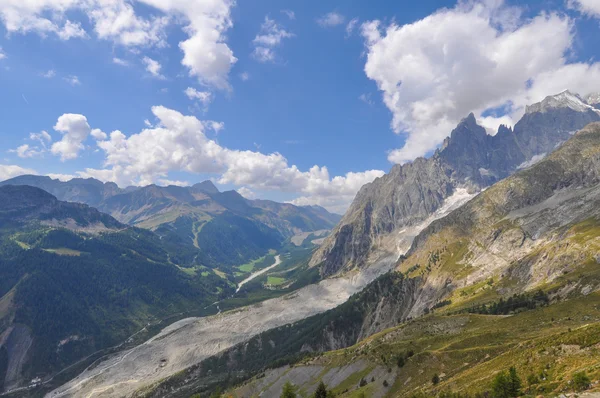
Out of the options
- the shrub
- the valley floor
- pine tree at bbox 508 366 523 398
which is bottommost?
the valley floor

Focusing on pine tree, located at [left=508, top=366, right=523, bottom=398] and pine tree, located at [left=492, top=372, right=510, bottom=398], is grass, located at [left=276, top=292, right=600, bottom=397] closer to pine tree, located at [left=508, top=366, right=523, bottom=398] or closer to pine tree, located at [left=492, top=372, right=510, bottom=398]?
pine tree, located at [left=508, top=366, right=523, bottom=398]

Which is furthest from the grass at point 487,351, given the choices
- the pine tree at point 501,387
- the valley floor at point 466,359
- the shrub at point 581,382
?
the pine tree at point 501,387

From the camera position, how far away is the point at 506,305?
163m

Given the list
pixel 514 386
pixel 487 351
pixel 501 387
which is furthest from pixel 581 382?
pixel 487 351

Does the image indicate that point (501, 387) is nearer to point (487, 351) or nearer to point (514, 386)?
point (514, 386)

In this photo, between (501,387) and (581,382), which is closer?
(581,382)

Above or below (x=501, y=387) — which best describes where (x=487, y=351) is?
below

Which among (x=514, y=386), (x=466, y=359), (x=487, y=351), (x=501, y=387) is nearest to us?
(x=514, y=386)

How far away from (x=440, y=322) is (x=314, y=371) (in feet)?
182

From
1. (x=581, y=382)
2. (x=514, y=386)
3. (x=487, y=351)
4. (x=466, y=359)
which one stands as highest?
(x=581, y=382)

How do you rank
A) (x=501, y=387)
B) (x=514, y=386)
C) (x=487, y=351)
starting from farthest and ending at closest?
(x=487, y=351) < (x=501, y=387) < (x=514, y=386)

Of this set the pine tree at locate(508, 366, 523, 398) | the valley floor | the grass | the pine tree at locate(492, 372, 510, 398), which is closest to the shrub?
the valley floor

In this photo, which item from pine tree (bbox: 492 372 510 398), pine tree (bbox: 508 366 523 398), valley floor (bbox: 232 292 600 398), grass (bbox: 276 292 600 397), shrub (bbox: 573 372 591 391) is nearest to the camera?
shrub (bbox: 573 372 591 391)

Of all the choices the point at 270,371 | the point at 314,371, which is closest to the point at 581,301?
the point at 314,371
